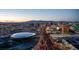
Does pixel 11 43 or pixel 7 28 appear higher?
pixel 7 28

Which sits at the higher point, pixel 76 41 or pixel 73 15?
pixel 73 15

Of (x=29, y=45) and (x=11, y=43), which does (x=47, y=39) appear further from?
(x=11, y=43)
